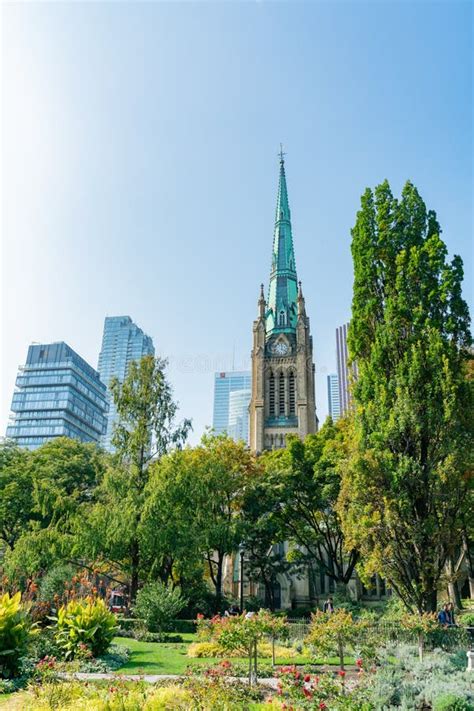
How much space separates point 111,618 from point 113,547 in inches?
348

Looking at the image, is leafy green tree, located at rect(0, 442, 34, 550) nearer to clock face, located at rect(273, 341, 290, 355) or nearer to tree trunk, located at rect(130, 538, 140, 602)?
tree trunk, located at rect(130, 538, 140, 602)

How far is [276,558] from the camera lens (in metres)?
30.4

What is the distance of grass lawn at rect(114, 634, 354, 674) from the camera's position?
39.7 feet

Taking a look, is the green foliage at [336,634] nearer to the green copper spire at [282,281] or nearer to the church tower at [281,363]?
the church tower at [281,363]

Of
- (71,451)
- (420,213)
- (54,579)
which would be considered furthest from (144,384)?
(71,451)

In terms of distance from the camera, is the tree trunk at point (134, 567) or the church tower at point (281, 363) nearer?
the tree trunk at point (134, 567)

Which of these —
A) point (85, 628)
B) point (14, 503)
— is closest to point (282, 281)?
point (14, 503)

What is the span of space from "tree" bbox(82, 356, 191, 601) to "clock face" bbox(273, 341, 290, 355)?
45.0 m

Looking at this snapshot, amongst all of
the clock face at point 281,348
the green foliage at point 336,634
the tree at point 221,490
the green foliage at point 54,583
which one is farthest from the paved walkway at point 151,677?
the clock face at point 281,348

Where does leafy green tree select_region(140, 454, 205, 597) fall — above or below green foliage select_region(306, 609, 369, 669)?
above

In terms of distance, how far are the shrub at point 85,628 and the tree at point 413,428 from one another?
765 cm

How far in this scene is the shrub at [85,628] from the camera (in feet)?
41.4

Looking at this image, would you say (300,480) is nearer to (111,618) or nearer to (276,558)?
(276,558)

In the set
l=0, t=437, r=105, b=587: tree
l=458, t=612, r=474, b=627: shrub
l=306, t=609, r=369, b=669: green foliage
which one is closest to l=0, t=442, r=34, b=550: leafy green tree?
l=0, t=437, r=105, b=587: tree
